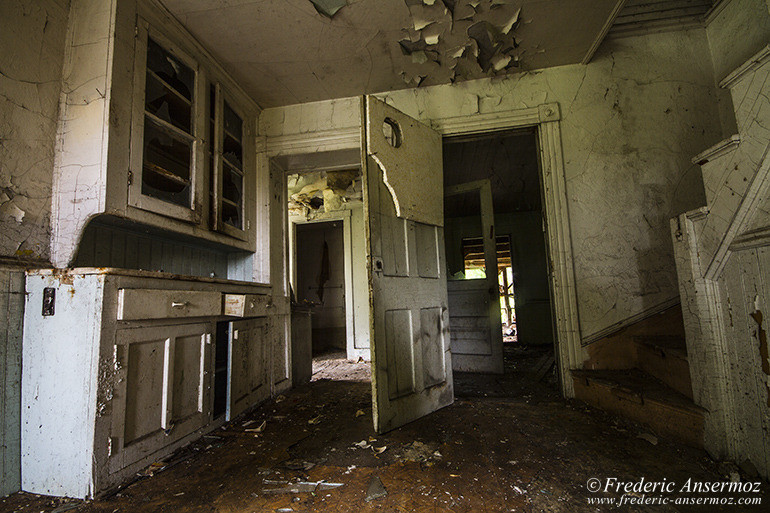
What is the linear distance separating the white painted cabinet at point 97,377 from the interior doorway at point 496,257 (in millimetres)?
2202

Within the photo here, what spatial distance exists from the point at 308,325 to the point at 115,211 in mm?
2267

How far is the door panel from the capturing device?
11.9 feet

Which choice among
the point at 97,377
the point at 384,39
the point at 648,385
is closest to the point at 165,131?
the point at 97,377

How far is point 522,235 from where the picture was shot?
6703mm

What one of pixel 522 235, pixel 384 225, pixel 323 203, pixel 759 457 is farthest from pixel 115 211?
pixel 522 235

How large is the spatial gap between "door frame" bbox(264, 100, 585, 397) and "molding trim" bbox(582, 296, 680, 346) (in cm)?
10

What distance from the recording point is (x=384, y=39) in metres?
2.47

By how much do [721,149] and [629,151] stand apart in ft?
4.23

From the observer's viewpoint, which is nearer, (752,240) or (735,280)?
(752,240)

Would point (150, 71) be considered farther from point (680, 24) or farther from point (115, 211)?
point (680, 24)

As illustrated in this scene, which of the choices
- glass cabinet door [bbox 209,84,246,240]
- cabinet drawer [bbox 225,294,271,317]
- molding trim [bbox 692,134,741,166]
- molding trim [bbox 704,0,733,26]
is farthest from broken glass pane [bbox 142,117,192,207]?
molding trim [bbox 704,0,733,26]

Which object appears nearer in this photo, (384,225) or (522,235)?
(384,225)

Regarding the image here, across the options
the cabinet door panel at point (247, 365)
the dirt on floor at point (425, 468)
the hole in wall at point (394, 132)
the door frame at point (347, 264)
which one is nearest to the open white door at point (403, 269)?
the hole in wall at point (394, 132)

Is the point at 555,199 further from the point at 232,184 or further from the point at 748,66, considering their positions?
the point at 232,184
